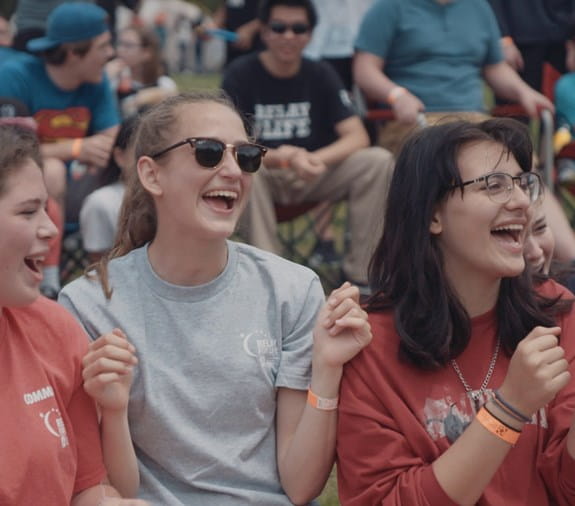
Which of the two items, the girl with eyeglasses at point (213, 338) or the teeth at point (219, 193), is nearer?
the girl with eyeglasses at point (213, 338)

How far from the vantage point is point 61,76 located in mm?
6789

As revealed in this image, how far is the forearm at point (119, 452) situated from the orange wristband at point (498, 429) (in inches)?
33.5

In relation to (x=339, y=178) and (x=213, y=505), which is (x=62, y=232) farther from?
(x=213, y=505)

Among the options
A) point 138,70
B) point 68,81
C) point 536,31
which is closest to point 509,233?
point 68,81

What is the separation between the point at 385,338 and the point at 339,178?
12.0ft

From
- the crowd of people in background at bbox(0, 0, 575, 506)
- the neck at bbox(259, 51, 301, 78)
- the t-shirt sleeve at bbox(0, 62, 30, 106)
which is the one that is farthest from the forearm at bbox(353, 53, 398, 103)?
the crowd of people in background at bbox(0, 0, 575, 506)

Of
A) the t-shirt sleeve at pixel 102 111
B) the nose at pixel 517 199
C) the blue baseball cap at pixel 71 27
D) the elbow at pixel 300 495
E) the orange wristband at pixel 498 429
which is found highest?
the nose at pixel 517 199

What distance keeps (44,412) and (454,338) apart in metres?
1.02

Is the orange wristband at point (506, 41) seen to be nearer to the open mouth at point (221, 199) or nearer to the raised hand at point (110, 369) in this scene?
the open mouth at point (221, 199)

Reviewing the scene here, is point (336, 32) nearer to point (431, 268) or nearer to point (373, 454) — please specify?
point (431, 268)

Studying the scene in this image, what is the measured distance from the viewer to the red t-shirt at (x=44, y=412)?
107 inches

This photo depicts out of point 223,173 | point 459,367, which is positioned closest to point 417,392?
point 459,367

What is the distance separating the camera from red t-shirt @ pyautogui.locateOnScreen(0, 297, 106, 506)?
2.72 meters

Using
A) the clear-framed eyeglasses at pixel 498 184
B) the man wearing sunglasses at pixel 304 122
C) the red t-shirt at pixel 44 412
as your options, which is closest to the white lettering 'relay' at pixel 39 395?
the red t-shirt at pixel 44 412
